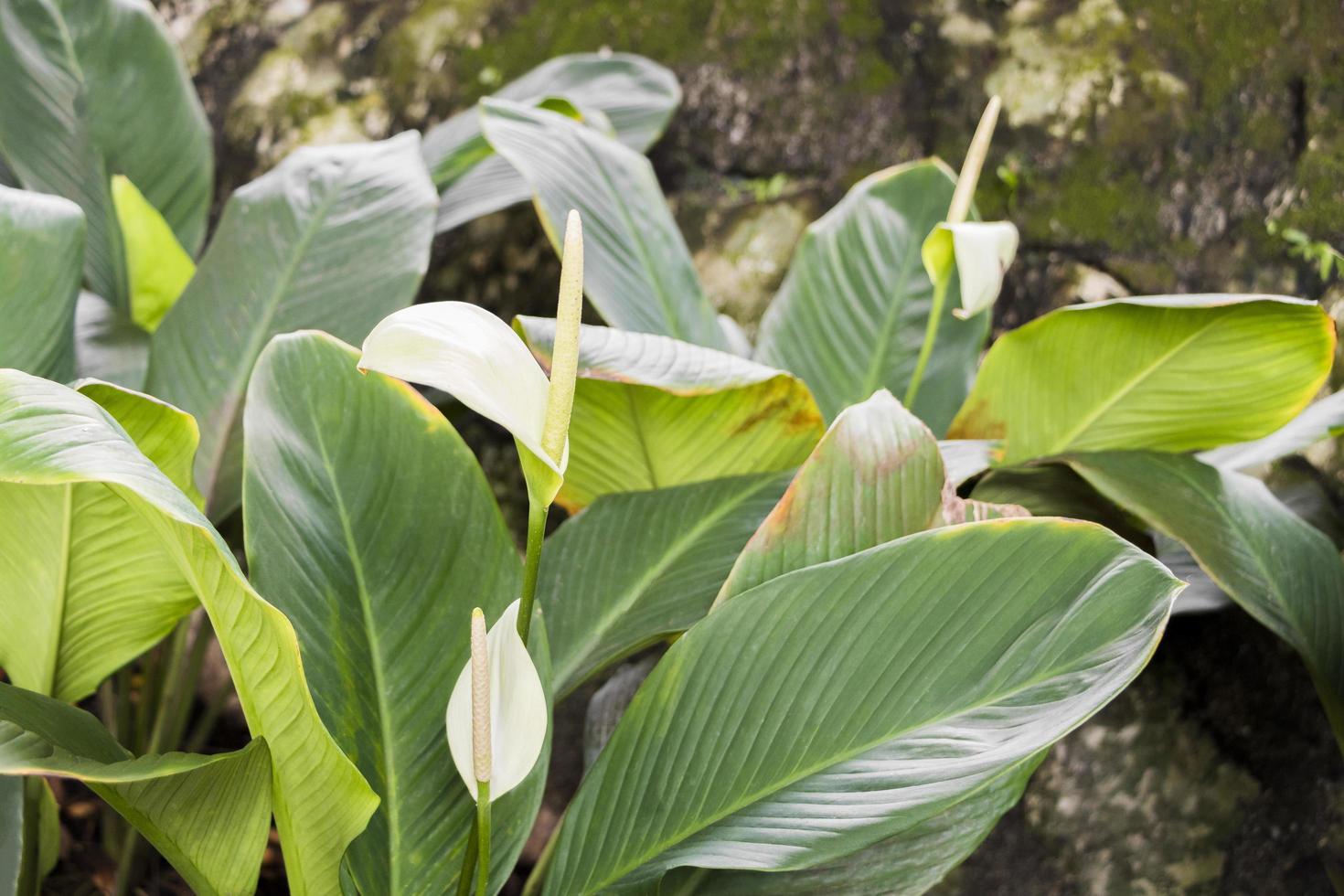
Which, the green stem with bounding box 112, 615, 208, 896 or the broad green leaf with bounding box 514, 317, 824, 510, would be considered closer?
the broad green leaf with bounding box 514, 317, 824, 510

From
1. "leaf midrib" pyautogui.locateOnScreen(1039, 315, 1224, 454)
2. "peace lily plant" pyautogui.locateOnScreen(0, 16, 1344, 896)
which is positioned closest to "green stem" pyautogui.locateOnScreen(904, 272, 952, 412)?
"peace lily plant" pyautogui.locateOnScreen(0, 16, 1344, 896)

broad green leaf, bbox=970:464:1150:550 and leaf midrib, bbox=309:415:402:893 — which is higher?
leaf midrib, bbox=309:415:402:893

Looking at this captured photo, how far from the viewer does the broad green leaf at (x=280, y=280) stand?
0.87 meters

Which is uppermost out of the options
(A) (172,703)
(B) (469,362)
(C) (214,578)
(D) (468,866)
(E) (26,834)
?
(B) (469,362)

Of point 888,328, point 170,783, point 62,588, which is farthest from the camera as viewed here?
point 888,328

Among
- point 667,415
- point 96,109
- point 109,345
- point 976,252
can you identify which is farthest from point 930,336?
point 96,109

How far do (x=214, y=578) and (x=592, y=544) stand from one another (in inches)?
12.8

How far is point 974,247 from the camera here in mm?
747

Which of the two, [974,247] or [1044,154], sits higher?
[974,247]

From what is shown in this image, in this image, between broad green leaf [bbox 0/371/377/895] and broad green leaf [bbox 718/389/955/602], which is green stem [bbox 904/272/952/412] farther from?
broad green leaf [bbox 0/371/377/895]

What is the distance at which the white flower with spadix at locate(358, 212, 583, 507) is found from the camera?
0.40 metres

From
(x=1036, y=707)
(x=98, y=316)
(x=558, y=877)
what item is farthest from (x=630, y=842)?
(x=98, y=316)

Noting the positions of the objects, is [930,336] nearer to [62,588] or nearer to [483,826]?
[483,826]

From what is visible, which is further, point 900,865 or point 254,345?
point 254,345
